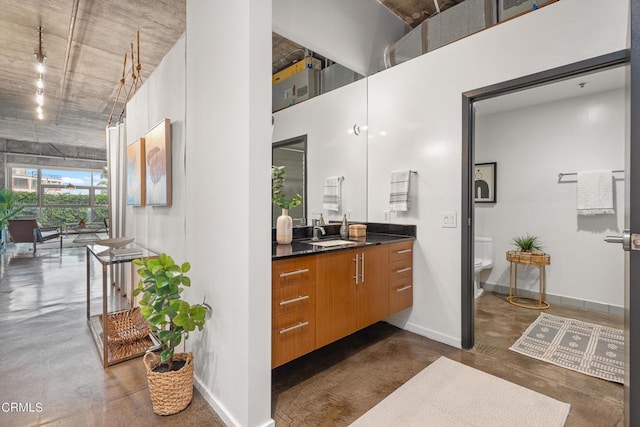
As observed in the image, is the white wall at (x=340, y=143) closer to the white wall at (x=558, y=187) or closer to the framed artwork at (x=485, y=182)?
the framed artwork at (x=485, y=182)

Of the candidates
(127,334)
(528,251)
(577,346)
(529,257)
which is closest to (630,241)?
(577,346)

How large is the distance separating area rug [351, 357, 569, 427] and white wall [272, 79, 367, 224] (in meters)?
1.70

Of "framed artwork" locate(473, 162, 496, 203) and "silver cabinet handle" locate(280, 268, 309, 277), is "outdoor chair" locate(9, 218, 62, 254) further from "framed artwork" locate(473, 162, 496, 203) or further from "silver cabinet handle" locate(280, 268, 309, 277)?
"framed artwork" locate(473, 162, 496, 203)

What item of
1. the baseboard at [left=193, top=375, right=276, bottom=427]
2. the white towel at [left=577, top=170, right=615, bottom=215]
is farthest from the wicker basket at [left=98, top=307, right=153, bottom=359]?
the white towel at [left=577, top=170, right=615, bottom=215]

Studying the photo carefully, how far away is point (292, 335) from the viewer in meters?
1.86

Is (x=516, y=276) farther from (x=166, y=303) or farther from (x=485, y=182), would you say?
(x=166, y=303)

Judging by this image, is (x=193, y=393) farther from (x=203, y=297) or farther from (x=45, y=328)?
(x=45, y=328)

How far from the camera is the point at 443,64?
2.65m

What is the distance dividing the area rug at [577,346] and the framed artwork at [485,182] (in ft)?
5.81

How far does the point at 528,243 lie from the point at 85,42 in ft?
19.3

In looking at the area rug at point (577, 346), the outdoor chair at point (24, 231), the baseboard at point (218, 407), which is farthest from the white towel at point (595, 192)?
the outdoor chair at point (24, 231)

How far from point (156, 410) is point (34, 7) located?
392 centimetres

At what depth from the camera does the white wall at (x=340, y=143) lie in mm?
3098

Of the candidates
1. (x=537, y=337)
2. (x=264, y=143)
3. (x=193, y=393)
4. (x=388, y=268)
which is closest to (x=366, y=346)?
(x=388, y=268)
